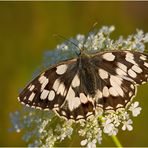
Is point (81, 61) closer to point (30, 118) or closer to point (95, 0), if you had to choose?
point (30, 118)

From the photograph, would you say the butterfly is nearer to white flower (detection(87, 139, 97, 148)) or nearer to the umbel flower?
the umbel flower

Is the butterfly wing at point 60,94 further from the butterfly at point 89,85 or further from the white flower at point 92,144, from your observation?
the white flower at point 92,144

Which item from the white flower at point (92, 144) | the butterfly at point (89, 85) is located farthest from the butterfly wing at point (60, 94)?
the white flower at point (92, 144)

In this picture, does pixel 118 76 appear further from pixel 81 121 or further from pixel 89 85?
pixel 81 121

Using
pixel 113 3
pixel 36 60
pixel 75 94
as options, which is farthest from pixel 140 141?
pixel 75 94

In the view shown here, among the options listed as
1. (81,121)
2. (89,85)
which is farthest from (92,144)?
(89,85)

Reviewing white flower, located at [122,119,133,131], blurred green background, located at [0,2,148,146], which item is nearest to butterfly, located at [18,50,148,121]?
white flower, located at [122,119,133,131]
